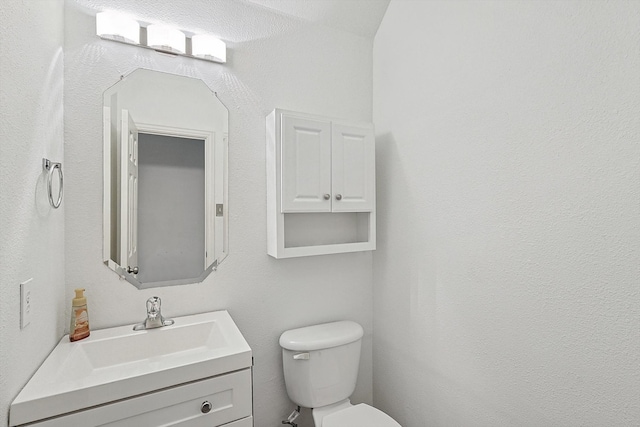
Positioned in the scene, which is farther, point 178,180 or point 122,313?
point 178,180

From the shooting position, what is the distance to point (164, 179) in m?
1.43

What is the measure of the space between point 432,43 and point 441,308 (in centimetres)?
124

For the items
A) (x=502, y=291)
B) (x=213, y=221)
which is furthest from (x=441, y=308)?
(x=213, y=221)

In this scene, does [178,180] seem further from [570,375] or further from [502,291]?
[570,375]

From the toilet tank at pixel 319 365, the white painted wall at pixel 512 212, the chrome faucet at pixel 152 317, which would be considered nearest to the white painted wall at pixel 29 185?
the chrome faucet at pixel 152 317

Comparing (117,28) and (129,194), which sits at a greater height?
(117,28)

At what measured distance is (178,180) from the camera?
1455 mm

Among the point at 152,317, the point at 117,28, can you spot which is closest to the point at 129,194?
the point at 152,317

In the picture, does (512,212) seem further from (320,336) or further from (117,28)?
(117,28)

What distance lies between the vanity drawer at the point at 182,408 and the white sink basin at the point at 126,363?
0.9 inches

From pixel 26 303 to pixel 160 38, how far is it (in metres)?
1.12

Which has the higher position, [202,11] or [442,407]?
[202,11]

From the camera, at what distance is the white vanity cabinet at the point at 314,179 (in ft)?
4.93

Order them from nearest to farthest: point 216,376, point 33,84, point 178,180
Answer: point 33,84, point 216,376, point 178,180
